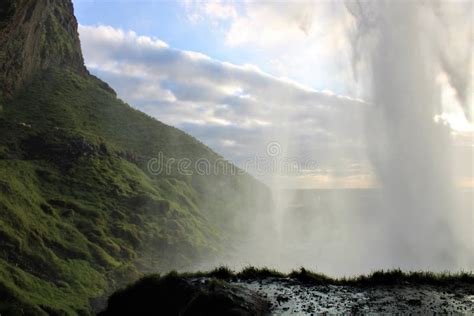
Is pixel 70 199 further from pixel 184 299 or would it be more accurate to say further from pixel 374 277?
pixel 184 299

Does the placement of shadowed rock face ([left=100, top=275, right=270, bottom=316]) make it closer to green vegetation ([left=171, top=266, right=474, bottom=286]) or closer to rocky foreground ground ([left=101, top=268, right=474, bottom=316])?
rocky foreground ground ([left=101, top=268, right=474, bottom=316])

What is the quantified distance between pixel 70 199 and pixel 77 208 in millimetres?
5017

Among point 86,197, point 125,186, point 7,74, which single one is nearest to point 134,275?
point 86,197

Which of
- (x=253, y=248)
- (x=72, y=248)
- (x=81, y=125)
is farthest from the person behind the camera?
(x=253, y=248)

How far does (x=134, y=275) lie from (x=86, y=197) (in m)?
37.7

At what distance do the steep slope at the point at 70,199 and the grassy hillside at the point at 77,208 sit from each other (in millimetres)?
369

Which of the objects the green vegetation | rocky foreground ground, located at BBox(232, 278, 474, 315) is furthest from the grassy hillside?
rocky foreground ground, located at BBox(232, 278, 474, 315)

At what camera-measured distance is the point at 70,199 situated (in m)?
135

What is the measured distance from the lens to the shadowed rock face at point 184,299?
16609mm

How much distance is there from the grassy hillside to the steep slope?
369 millimetres

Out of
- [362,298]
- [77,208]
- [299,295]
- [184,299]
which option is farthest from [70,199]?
[362,298]

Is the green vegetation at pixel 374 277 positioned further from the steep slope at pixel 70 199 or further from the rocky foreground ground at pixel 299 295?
the steep slope at pixel 70 199

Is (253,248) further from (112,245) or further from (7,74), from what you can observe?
(7,74)

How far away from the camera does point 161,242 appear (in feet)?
485
